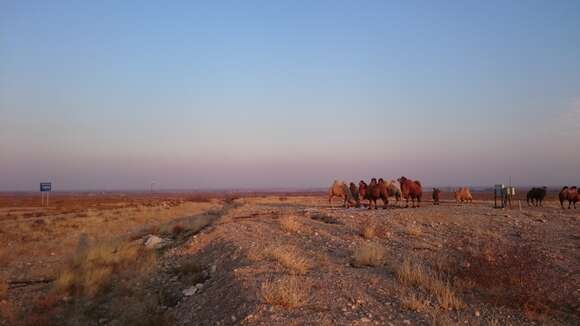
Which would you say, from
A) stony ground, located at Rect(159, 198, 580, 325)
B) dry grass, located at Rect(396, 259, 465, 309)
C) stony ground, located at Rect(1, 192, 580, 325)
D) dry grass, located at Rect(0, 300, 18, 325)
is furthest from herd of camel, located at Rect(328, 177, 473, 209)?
dry grass, located at Rect(0, 300, 18, 325)

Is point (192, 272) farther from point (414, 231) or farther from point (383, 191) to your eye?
point (383, 191)

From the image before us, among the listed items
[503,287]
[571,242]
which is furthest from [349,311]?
[571,242]

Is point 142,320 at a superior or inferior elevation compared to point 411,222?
inferior

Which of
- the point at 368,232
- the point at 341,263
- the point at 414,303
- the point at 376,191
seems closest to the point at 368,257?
the point at 341,263

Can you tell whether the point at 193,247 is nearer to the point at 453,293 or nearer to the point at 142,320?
the point at 142,320

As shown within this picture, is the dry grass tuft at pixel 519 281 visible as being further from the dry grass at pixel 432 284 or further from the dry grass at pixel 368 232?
the dry grass at pixel 368 232

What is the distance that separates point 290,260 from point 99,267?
286 inches

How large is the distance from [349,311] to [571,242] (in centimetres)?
1179

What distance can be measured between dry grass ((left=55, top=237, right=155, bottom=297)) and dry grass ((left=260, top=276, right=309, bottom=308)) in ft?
21.6

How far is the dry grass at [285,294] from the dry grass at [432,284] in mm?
2366

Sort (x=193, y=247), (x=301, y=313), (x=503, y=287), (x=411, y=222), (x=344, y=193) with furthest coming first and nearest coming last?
(x=344, y=193)
(x=411, y=222)
(x=193, y=247)
(x=503, y=287)
(x=301, y=313)

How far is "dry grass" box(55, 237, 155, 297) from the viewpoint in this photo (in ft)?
45.1

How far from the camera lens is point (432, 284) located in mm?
9836

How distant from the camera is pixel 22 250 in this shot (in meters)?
20.9
